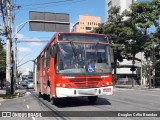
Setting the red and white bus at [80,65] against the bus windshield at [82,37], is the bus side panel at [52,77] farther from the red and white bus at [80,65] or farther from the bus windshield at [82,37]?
the bus windshield at [82,37]

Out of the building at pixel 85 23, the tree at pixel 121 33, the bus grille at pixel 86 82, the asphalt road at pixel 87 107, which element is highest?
the building at pixel 85 23

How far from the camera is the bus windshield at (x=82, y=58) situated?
653 inches

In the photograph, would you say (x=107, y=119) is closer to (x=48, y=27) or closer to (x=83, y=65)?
(x=83, y=65)

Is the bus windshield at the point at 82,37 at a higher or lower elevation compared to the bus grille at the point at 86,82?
higher

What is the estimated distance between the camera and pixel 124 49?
5488cm

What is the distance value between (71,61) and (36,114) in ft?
10.8

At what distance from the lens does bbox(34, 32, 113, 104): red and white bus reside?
16562 millimetres

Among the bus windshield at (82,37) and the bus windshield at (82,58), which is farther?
the bus windshield at (82,37)

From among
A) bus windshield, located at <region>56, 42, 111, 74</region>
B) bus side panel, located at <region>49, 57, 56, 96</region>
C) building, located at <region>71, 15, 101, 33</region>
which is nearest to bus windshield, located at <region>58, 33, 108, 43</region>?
bus windshield, located at <region>56, 42, 111, 74</region>

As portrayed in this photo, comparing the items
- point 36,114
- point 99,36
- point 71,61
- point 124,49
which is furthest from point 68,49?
point 124,49

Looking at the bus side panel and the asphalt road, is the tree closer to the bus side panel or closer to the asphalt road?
the asphalt road

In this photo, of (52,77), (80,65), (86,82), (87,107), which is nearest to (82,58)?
(80,65)

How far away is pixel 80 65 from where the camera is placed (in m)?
16.7

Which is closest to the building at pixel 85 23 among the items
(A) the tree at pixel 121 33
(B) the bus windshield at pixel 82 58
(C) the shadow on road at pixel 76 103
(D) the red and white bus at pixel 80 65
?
(A) the tree at pixel 121 33
